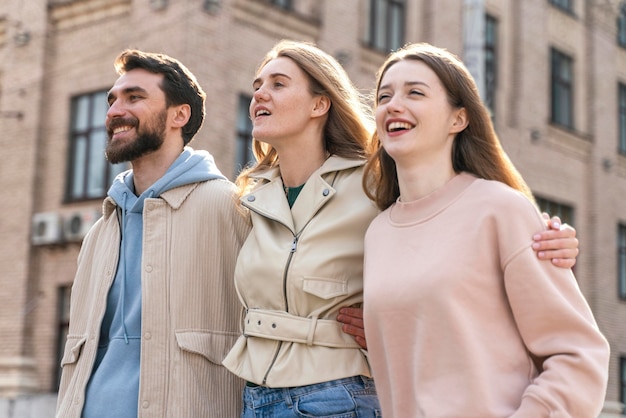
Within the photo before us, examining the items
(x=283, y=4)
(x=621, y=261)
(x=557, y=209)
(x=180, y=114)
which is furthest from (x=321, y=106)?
(x=621, y=261)

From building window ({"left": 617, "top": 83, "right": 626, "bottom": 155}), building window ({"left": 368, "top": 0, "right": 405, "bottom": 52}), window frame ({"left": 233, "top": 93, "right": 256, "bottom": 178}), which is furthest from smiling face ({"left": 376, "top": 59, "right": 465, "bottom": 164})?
building window ({"left": 617, "top": 83, "right": 626, "bottom": 155})

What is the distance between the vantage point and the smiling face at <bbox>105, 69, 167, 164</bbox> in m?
4.30

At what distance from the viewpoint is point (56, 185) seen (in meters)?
16.1

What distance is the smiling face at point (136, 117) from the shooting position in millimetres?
4305

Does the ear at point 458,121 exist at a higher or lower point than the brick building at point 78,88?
lower

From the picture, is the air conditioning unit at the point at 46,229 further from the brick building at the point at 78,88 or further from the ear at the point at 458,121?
the ear at the point at 458,121

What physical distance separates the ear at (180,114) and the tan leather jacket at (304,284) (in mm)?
730

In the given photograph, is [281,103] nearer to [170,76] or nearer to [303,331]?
[170,76]

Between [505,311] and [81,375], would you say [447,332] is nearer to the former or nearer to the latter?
[505,311]

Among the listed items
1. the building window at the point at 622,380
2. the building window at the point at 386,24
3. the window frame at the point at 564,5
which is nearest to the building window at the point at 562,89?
the window frame at the point at 564,5

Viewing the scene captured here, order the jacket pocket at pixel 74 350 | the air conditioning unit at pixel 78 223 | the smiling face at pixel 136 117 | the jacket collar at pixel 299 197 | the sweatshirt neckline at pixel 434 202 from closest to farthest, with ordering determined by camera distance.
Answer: the sweatshirt neckline at pixel 434 202
the jacket collar at pixel 299 197
the jacket pocket at pixel 74 350
the smiling face at pixel 136 117
the air conditioning unit at pixel 78 223

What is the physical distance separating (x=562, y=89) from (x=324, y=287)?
20.4 metres

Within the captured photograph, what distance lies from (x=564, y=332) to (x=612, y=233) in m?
21.2

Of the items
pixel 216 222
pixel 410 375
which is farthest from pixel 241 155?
pixel 410 375
